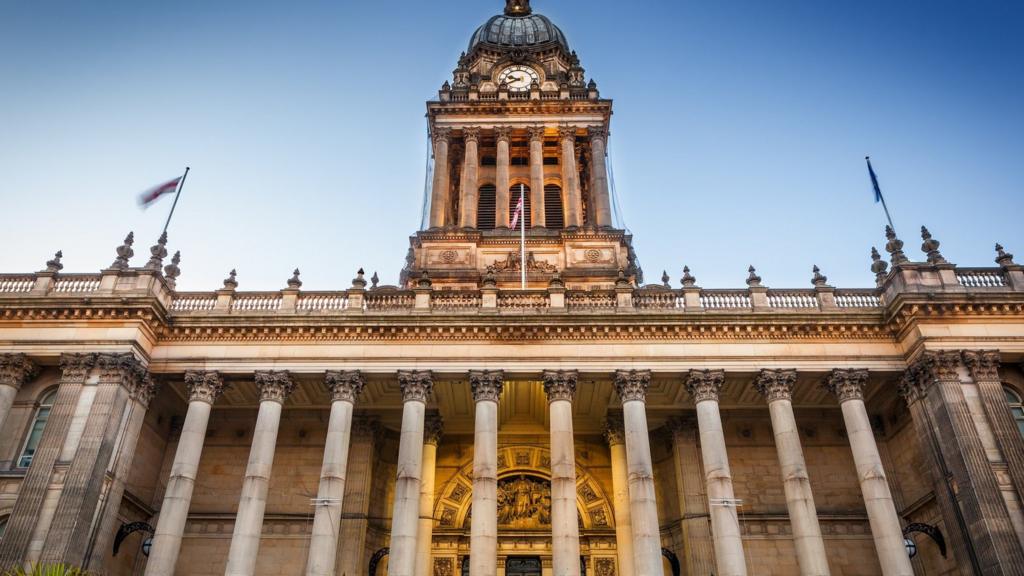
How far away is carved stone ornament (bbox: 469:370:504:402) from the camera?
23.2 metres

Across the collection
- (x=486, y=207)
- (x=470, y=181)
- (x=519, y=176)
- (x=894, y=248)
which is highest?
(x=519, y=176)

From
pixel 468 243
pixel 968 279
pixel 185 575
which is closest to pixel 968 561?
pixel 968 279

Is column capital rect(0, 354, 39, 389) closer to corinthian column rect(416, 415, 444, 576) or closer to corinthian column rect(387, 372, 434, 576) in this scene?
corinthian column rect(387, 372, 434, 576)

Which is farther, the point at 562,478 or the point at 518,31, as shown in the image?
the point at 518,31

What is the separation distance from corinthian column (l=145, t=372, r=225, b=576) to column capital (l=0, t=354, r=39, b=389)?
5169mm

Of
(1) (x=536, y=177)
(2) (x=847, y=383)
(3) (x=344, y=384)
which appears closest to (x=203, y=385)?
(3) (x=344, y=384)

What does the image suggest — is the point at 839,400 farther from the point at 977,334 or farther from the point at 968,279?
the point at 968,279

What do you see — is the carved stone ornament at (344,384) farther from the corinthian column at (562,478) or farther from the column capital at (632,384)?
the column capital at (632,384)

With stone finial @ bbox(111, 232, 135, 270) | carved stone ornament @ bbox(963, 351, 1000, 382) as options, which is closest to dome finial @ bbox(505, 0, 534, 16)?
stone finial @ bbox(111, 232, 135, 270)

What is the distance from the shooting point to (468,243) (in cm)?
3409

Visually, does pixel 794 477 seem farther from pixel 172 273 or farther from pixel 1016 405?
pixel 172 273

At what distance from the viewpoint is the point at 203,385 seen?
927 inches

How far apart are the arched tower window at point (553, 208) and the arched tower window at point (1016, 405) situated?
20.3 metres

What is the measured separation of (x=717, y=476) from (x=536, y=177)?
64.9 ft
